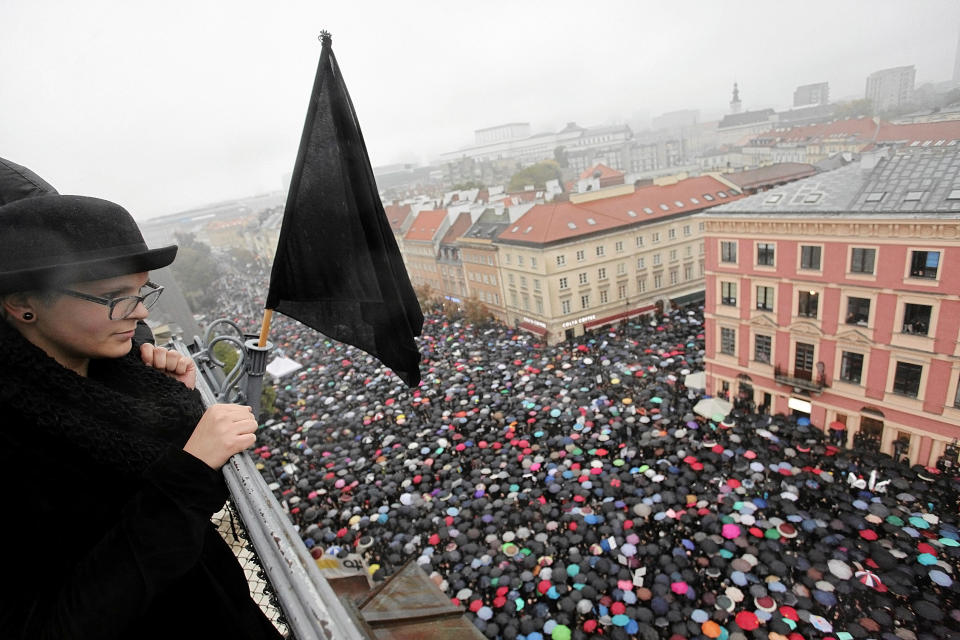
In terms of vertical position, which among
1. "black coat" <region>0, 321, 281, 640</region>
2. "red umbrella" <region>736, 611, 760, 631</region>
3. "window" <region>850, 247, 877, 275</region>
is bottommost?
"red umbrella" <region>736, 611, 760, 631</region>

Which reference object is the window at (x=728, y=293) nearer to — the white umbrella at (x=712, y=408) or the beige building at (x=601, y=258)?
the white umbrella at (x=712, y=408)

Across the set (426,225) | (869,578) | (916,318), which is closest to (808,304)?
(916,318)

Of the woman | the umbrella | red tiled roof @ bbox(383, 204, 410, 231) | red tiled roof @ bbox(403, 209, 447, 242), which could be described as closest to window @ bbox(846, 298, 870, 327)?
the umbrella

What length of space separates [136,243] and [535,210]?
37.9 m

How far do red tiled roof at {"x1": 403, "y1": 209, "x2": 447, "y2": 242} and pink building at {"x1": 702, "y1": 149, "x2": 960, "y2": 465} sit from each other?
31.9m

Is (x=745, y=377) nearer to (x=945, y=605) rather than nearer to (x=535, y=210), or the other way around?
(x=945, y=605)

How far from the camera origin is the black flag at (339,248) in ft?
12.6

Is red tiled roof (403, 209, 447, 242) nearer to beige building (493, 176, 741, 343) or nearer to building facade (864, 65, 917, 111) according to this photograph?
beige building (493, 176, 741, 343)

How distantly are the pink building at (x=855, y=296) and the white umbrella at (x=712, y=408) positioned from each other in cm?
240

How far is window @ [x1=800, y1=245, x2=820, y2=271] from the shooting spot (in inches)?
776

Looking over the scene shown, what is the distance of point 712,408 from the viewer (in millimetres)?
22141

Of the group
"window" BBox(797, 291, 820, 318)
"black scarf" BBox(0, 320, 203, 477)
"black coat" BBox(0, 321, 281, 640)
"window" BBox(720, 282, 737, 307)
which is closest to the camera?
"black coat" BBox(0, 321, 281, 640)

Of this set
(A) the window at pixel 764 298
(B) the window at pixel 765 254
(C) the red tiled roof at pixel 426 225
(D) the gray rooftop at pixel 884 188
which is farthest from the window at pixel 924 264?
(C) the red tiled roof at pixel 426 225

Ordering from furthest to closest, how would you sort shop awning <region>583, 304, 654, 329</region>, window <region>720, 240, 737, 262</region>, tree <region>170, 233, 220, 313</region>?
tree <region>170, 233, 220, 313</region>
shop awning <region>583, 304, 654, 329</region>
window <region>720, 240, 737, 262</region>
